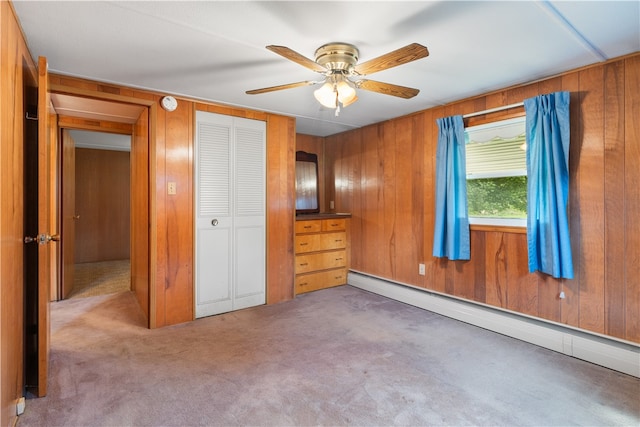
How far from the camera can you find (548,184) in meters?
2.46

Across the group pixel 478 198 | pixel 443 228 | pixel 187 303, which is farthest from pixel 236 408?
pixel 478 198

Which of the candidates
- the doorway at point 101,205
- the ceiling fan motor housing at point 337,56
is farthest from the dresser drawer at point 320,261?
the doorway at point 101,205

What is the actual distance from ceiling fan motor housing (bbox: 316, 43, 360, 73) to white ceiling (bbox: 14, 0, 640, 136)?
0.15 ft

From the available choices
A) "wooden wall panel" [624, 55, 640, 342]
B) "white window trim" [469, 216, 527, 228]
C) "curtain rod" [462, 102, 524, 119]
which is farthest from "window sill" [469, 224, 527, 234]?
"curtain rod" [462, 102, 524, 119]

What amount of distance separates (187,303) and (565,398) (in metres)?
3.04

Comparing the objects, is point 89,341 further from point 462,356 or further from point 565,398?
point 565,398

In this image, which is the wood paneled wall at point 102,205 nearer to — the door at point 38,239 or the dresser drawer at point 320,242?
the dresser drawer at point 320,242

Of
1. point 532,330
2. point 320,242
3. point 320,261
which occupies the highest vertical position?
point 320,242

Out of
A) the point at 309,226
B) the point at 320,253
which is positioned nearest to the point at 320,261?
the point at 320,253

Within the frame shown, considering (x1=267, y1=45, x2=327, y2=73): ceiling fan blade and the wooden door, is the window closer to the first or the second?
(x1=267, y1=45, x2=327, y2=73): ceiling fan blade

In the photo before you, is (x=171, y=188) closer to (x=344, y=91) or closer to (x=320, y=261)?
(x=344, y=91)

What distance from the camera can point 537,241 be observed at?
2568 millimetres

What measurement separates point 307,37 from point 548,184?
207cm

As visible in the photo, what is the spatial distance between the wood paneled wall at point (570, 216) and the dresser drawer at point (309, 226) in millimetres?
712
